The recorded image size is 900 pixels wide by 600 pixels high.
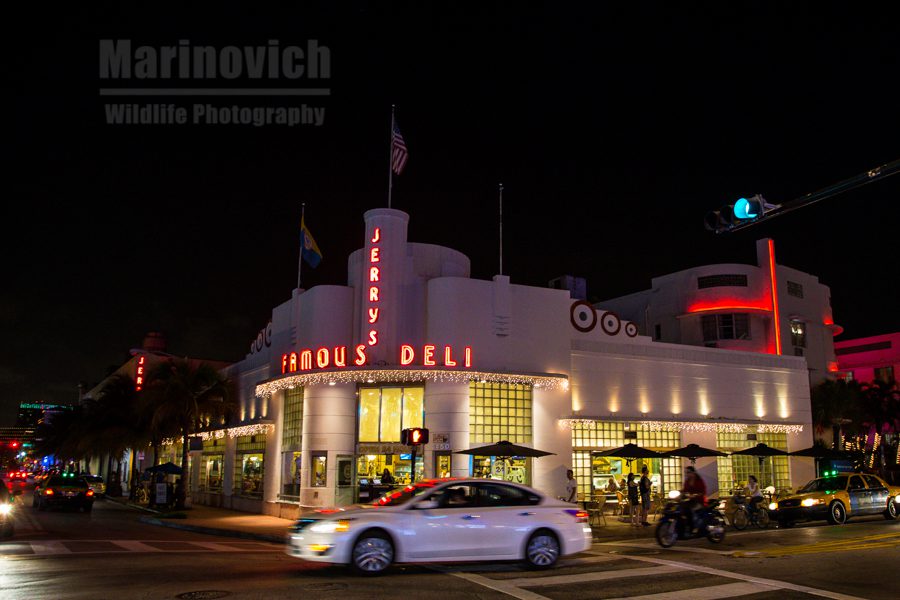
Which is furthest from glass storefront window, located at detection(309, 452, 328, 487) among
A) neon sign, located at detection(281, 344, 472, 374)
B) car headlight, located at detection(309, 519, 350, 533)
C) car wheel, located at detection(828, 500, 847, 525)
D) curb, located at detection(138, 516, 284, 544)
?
car wheel, located at detection(828, 500, 847, 525)

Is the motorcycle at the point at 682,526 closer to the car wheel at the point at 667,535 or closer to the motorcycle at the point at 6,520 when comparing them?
the car wheel at the point at 667,535

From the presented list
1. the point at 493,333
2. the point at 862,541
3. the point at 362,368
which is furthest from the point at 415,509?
the point at 493,333

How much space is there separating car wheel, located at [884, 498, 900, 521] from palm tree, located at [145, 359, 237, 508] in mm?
27051

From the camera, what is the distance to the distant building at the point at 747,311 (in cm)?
4144

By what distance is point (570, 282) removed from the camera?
3888 centimetres

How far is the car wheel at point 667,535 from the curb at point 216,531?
402 inches

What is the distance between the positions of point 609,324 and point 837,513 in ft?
38.0

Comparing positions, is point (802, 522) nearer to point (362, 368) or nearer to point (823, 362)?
point (362, 368)

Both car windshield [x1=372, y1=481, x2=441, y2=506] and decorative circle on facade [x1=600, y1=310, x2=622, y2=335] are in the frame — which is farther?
decorative circle on facade [x1=600, y1=310, x2=622, y2=335]

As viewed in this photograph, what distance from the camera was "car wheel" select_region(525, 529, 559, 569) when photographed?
12.8 meters

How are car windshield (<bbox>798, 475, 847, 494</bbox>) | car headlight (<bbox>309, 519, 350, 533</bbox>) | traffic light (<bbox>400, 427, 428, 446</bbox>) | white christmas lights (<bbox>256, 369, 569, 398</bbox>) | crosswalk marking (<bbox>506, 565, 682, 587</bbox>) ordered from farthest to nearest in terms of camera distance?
white christmas lights (<bbox>256, 369, 569, 398</bbox>)
car windshield (<bbox>798, 475, 847, 494</bbox>)
traffic light (<bbox>400, 427, 428, 446</bbox>)
car headlight (<bbox>309, 519, 350, 533</bbox>)
crosswalk marking (<bbox>506, 565, 682, 587</bbox>)

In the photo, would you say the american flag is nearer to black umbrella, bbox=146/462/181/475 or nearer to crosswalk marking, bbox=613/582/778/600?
black umbrella, bbox=146/462/181/475

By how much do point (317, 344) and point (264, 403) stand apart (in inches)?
263

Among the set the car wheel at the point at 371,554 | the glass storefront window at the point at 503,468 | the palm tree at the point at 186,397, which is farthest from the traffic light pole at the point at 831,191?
the palm tree at the point at 186,397
